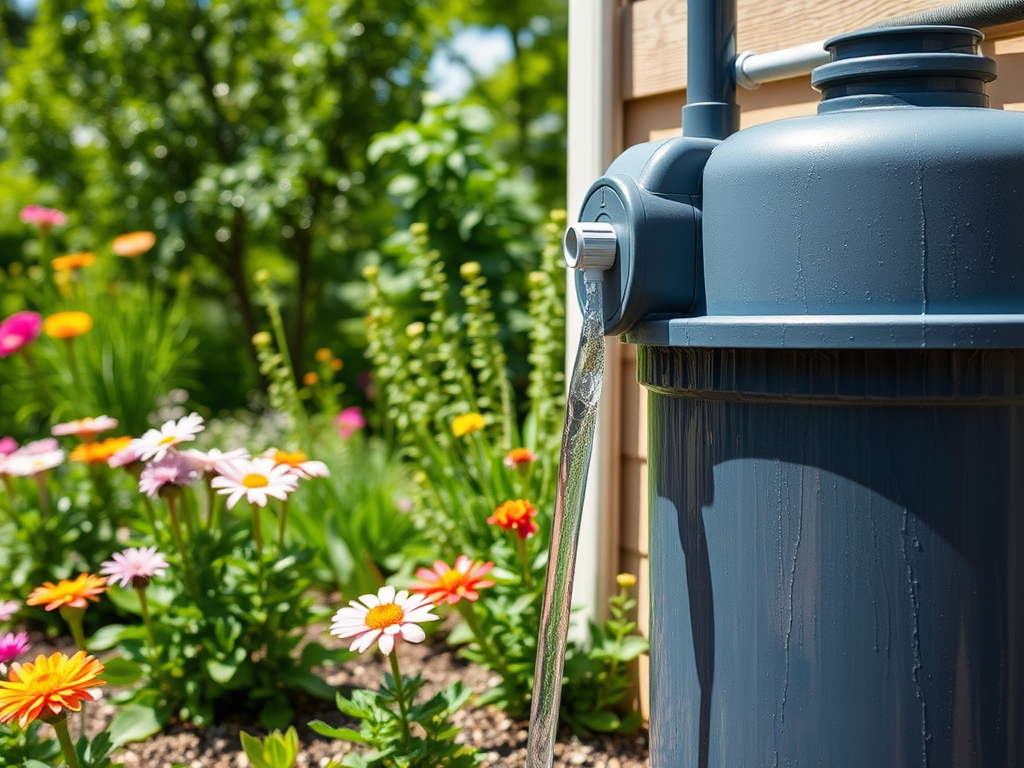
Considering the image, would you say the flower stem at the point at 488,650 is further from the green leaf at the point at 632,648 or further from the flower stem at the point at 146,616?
the flower stem at the point at 146,616

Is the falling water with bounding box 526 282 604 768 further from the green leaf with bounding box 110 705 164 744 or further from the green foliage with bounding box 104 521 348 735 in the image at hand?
the green leaf with bounding box 110 705 164 744

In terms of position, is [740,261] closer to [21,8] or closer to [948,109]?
[948,109]

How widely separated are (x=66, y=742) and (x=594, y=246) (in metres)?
1.09

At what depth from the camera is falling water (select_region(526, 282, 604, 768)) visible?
140 centimetres

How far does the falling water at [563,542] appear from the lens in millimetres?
1397

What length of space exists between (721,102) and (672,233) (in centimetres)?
30

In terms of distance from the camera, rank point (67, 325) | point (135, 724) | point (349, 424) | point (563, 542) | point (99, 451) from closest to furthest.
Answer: point (563, 542), point (135, 724), point (99, 451), point (67, 325), point (349, 424)

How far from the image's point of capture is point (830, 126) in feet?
3.56

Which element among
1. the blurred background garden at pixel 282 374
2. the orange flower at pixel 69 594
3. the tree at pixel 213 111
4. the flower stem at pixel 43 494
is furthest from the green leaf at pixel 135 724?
the tree at pixel 213 111

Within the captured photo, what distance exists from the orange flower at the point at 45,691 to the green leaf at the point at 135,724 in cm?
53

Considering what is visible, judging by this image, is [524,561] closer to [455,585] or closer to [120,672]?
[455,585]

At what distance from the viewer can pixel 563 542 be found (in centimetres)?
140

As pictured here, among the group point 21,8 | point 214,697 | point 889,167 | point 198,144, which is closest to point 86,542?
point 214,697

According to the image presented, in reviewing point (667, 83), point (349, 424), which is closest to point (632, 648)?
point (667, 83)
